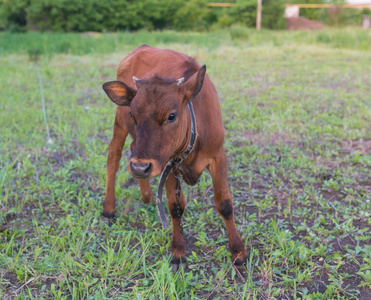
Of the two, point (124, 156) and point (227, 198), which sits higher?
point (227, 198)

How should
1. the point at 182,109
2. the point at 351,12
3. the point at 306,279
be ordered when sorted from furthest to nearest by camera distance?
the point at 351,12 → the point at 306,279 → the point at 182,109

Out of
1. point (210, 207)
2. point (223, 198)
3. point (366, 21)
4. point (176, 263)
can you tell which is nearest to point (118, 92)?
point (223, 198)

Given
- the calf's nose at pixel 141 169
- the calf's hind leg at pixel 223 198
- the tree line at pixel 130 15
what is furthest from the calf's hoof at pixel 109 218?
the tree line at pixel 130 15

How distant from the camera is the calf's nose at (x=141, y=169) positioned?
1985 mm

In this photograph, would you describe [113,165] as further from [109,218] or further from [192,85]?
[192,85]

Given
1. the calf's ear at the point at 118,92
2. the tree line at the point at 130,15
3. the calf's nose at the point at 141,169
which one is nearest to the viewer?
the calf's nose at the point at 141,169

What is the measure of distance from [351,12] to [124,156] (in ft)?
91.8

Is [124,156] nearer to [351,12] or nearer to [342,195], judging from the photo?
[342,195]

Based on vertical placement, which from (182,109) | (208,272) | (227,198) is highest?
(182,109)

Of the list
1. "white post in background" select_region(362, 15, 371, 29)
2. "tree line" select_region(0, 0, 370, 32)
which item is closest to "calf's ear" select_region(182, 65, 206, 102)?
"tree line" select_region(0, 0, 370, 32)

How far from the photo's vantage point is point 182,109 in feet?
7.37

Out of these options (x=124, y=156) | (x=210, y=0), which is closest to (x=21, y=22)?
(x=210, y=0)

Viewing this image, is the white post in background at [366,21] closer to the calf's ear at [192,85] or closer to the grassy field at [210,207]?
the grassy field at [210,207]

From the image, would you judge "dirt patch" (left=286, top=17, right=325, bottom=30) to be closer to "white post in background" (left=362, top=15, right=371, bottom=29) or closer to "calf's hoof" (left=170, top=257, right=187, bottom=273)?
"white post in background" (left=362, top=15, right=371, bottom=29)
